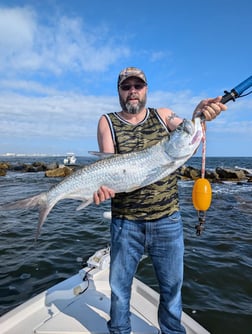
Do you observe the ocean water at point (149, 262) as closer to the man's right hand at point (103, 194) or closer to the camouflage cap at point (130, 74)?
the man's right hand at point (103, 194)

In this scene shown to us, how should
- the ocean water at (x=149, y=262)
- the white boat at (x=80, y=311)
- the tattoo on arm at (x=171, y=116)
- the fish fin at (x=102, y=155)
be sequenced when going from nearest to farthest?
the fish fin at (x=102, y=155), the tattoo on arm at (x=171, y=116), the white boat at (x=80, y=311), the ocean water at (x=149, y=262)

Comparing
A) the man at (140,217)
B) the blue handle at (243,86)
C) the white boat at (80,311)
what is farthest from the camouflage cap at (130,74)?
the white boat at (80,311)

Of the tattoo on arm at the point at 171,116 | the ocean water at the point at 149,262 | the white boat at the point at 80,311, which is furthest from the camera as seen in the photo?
the ocean water at the point at 149,262

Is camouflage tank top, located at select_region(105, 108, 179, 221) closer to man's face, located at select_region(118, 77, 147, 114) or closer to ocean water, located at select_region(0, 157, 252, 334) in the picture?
man's face, located at select_region(118, 77, 147, 114)

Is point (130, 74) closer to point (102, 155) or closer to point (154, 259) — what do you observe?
point (102, 155)

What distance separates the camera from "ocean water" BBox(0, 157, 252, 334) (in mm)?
6102

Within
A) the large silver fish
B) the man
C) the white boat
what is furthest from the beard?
the white boat

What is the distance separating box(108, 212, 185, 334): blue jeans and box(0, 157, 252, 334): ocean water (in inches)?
94.9

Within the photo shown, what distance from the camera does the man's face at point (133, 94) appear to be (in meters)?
3.81

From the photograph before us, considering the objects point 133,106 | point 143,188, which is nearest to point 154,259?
point 143,188

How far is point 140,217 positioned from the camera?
3.65 m

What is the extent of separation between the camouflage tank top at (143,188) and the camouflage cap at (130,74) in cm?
47

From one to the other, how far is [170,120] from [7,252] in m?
7.59

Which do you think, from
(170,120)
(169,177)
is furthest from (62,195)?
(170,120)
